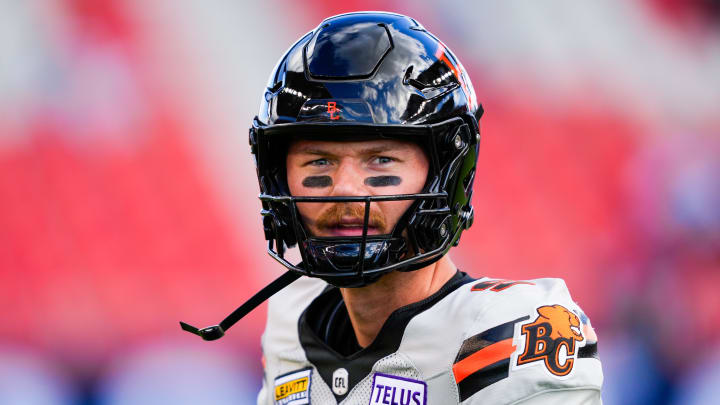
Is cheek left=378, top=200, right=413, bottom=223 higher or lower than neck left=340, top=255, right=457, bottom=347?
higher

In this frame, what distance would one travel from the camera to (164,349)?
10.4 feet

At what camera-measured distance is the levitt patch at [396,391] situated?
60.2 inches

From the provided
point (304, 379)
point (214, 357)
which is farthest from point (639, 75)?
point (304, 379)

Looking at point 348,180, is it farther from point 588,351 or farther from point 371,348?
point 588,351

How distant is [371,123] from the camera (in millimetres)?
1521

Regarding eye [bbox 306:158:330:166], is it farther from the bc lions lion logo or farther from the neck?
the bc lions lion logo

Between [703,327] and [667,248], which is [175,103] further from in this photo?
[703,327]

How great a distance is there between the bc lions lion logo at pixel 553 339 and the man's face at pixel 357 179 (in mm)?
331

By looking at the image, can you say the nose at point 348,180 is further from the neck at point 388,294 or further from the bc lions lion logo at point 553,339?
the bc lions lion logo at point 553,339

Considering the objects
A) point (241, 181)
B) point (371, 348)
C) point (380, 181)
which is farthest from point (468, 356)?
point (241, 181)

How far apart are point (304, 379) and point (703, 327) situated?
91.0 inches

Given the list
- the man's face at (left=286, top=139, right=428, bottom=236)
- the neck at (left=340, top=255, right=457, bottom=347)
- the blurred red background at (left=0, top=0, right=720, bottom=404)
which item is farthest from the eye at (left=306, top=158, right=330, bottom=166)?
the blurred red background at (left=0, top=0, right=720, bottom=404)

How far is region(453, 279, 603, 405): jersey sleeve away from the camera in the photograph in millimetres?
1396

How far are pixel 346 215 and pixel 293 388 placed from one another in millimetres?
488
